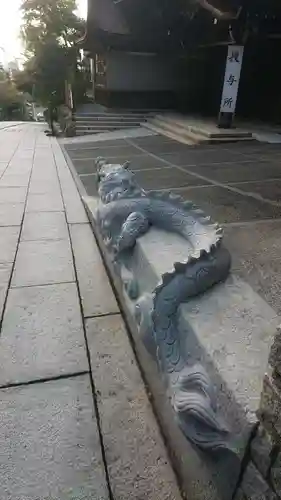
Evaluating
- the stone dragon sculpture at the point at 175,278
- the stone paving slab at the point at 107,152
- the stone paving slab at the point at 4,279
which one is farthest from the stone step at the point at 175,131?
the stone paving slab at the point at 4,279

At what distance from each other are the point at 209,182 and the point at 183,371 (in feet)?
11.8

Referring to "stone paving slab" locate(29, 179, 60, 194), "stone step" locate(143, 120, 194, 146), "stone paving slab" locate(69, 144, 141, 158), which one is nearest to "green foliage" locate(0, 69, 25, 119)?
"stone step" locate(143, 120, 194, 146)

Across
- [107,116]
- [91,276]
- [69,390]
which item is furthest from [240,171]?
[107,116]

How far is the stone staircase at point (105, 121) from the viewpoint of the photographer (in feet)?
36.8

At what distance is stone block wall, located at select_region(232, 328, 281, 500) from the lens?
2.70 ft

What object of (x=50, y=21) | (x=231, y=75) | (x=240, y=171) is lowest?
(x=240, y=171)

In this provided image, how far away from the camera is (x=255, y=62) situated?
37.6ft

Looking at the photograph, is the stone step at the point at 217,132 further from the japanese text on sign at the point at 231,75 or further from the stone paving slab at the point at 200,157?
the stone paving slab at the point at 200,157

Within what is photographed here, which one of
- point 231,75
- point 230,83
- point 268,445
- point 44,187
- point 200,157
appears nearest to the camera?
point 268,445

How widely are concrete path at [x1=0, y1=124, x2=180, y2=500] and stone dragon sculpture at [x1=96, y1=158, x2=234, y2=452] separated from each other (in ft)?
1.05

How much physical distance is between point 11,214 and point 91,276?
1736 millimetres

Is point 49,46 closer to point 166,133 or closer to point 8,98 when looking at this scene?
point 166,133

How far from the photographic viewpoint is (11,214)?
3871 millimetres

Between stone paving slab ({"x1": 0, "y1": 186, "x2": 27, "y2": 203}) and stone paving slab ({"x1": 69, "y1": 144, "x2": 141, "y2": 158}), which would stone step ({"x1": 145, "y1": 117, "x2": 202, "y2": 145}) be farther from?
stone paving slab ({"x1": 0, "y1": 186, "x2": 27, "y2": 203})
